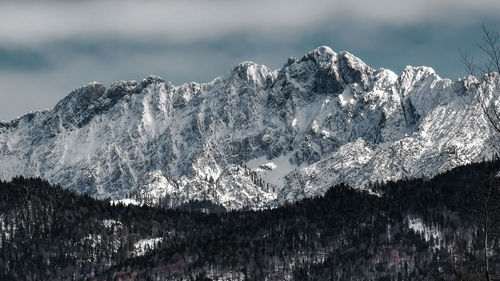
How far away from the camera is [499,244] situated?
42.3 metres

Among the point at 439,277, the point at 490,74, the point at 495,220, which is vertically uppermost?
the point at 490,74

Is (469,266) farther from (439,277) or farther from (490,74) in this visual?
(490,74)

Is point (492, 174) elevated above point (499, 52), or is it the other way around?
point (499, 52)

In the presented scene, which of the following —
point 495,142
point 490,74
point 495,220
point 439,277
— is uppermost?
point 490,74

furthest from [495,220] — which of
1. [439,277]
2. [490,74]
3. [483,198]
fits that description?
[490,74]

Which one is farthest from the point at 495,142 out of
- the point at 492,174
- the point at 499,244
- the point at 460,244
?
the point at 499,244

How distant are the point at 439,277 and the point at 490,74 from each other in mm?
8758

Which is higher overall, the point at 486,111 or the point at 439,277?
the point at 486,111

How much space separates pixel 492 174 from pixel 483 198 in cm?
103

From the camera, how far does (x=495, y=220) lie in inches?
1375

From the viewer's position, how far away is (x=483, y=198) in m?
34.1

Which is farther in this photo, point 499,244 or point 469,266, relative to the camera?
point 499,244

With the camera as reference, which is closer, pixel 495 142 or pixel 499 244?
pixel 495 142

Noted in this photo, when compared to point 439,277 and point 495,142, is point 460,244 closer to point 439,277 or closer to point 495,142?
point 439,277
